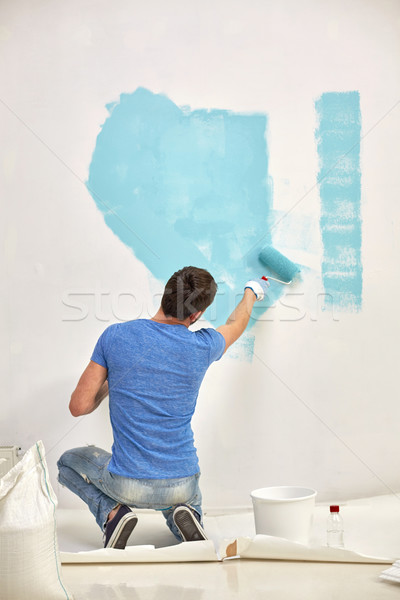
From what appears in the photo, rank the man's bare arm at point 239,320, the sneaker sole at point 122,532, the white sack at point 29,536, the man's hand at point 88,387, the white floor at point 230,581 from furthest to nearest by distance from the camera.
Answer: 1. the man's bare arm at point 239,320
2. the man's hand at point 88,387
3. the sneaker sole at point 122,532
4. the white floor at point 230,581
5. the white sack at point 29,536

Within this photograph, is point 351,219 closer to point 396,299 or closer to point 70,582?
point 396,299

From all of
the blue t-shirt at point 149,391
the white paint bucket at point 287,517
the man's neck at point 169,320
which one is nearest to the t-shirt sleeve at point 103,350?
the blue t-shirt at point 149,391

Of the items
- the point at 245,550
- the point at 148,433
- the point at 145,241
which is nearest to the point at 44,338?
the point at 145,241

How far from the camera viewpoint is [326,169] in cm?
249

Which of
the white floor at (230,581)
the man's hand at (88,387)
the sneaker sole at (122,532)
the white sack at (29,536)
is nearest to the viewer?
the white sack at (29,536)

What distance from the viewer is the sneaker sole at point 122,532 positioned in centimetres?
187

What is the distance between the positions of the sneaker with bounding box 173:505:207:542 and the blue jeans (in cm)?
4

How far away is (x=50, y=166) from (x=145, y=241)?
0.48 metres

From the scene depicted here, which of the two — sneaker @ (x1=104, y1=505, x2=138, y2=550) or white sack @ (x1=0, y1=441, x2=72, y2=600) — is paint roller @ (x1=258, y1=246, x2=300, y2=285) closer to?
sneaker @ (x1=104, y1=505, x2=138, y2=550)

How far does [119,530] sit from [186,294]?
0.76 m

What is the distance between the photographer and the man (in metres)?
1.93

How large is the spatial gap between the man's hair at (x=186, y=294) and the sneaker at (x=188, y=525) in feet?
2.00

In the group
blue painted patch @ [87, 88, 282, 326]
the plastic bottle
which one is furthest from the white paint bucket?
blue painted patch @ [87, 88, 282, 326]

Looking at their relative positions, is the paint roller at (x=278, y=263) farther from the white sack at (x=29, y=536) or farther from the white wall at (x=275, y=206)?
the white sack at (x=29, y=536)
